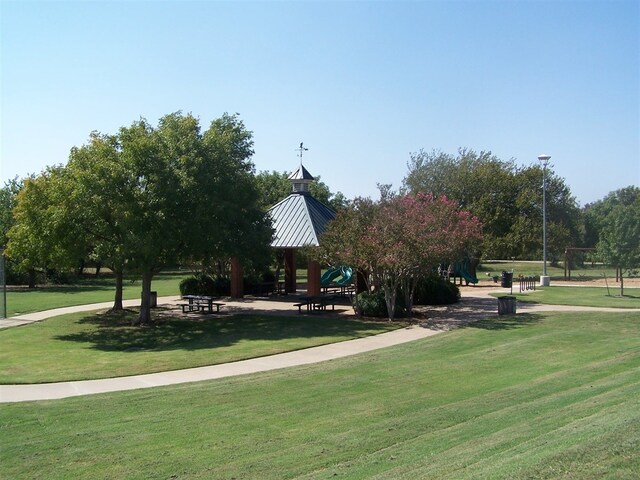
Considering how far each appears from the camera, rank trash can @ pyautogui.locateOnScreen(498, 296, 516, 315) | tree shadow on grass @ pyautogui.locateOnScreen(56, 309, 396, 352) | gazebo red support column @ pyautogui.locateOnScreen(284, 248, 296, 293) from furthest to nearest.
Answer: gazebo red support column @ pyautogui.locateOnScreen(284, 248, 296, 293)
trash can @ pyautogui.locateOnScreen(498, 296, 516, 315)
tree shadow on grass @ pyautogui.locateOnScreen(56, 309, 396, 352)

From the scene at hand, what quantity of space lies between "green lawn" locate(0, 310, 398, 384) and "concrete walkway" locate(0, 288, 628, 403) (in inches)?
21.5

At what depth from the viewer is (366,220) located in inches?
875

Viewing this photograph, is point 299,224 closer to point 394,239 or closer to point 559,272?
point 394,239

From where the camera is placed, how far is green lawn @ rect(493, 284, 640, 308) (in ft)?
83.6

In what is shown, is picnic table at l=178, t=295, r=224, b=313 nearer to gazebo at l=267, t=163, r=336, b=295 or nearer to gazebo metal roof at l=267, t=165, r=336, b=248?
gazebo at l=267, t=163, r=336, b=295

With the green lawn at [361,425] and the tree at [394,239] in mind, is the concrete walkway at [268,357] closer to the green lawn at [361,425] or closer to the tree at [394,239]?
the green lawn at [361,425]

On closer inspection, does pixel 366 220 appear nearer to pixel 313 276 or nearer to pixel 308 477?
pixel 313 276

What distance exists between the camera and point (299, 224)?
30359 mm

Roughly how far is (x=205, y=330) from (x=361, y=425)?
13119 millimetres

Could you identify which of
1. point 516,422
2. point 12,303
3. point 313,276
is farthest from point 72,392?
point 12,303

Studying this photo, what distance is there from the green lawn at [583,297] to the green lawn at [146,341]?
1015 cm

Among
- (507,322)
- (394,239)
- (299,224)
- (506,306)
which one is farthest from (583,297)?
(299,224)

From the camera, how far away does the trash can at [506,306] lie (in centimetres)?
2209

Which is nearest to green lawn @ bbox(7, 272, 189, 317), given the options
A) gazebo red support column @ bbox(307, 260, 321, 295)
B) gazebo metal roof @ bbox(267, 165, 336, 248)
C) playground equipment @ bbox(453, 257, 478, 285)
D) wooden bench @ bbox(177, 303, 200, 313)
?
wooden bench @ bbox(177, 303, 200, 313)
